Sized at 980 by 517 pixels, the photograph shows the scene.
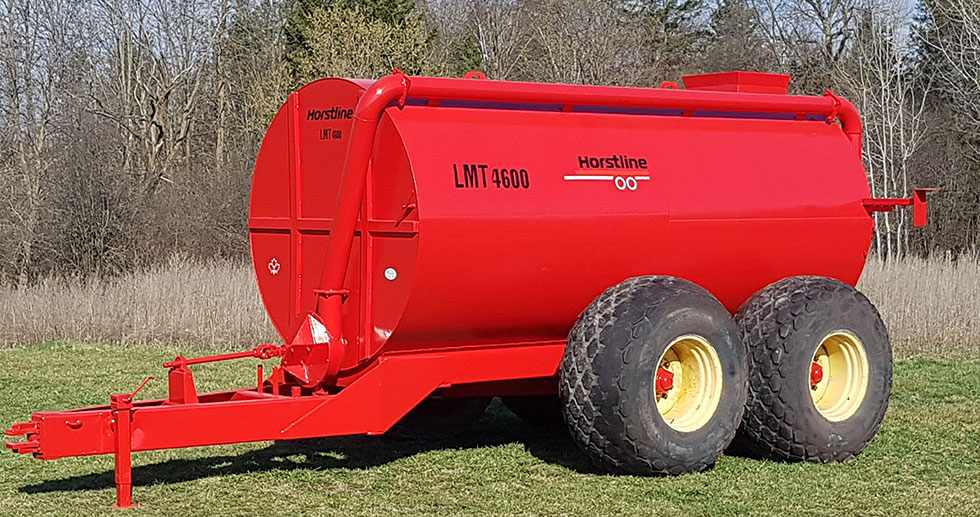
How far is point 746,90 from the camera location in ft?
27.9

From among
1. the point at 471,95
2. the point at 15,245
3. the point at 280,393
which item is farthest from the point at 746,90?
the point at 15,245

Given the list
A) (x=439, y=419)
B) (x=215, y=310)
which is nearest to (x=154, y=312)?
(x=215, y=310)

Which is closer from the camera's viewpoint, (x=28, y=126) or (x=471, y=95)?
(x=471, y=95)

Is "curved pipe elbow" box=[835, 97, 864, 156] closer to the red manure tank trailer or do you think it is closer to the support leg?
the red manure tank trailer

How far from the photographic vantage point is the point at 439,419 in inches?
336

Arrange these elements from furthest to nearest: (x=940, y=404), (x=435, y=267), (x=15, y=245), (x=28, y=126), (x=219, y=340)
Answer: (x=28, y=126)
(x=15, y=245)
(x=219, y=340)
(x=940, y=404)
(x=435, y=267)

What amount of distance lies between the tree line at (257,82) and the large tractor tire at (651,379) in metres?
13.2

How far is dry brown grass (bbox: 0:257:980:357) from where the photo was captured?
44.8 ft

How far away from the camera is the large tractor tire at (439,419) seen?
333 inches

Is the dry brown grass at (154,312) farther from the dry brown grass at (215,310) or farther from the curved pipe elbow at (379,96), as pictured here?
the curved pipe elbow at (379,96)

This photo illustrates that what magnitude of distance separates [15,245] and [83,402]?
498 inches

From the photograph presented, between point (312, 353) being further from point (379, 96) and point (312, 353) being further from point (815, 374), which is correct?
point (815, 374)

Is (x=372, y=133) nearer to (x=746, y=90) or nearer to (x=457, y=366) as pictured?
(x=457, y=366)

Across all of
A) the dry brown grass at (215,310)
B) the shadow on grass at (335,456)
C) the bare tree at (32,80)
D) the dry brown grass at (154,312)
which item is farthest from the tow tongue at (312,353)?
the bare tree at (32,80)
